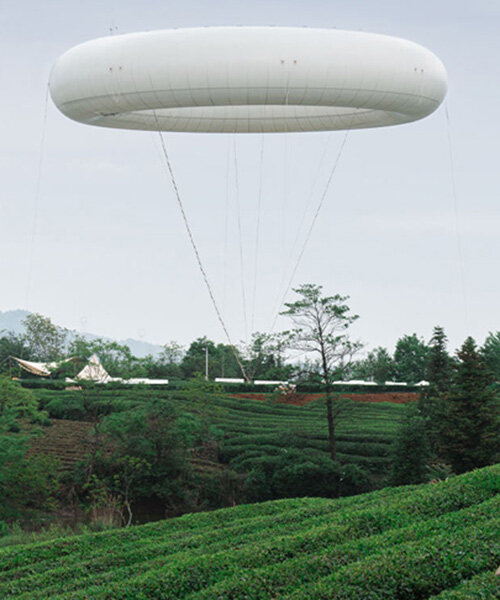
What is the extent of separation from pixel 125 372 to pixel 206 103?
46.2 feet

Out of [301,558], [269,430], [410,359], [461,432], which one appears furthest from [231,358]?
[301,558]

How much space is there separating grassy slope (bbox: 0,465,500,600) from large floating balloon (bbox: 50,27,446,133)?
8.07m

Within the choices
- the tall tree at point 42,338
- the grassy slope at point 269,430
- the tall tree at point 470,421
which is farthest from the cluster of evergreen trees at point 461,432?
the tall tree at point 42,338

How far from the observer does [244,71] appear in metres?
14.6

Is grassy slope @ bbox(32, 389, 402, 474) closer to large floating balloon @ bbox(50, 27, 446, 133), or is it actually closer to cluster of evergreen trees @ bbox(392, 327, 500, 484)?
cluster of evergreen trees @ bbox(392, 327, 500, 484)

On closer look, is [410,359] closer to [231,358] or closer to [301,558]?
[231,358]

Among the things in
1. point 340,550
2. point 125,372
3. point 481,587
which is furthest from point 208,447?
point 481,587

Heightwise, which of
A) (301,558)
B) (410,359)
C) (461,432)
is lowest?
(301,558)

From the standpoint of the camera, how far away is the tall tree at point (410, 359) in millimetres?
48469

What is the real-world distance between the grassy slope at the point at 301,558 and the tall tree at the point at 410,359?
36.7 m

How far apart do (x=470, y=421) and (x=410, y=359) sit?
3053 cm

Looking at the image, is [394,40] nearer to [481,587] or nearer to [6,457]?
[481,587]

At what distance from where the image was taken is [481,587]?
19.4 feet

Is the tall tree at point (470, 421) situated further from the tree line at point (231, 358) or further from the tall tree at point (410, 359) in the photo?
the tall tree at point (410, 359)
